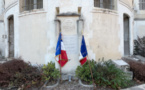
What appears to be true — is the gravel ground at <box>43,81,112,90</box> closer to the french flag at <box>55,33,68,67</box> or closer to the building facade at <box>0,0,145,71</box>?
the french flag at <box>55,33,68,67</box>

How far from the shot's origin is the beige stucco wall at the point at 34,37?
6457 millimetres

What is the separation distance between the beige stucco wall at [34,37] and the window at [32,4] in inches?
34.1

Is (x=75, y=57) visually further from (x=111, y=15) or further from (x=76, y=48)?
(x=111, y=15)

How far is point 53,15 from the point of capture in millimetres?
6180

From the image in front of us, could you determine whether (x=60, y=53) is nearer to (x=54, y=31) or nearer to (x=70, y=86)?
(x=54, y=31)

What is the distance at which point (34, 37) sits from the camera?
6.70 meters

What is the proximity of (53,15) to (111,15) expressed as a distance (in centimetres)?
Answer: 340

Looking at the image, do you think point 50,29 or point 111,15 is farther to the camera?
point 111,15

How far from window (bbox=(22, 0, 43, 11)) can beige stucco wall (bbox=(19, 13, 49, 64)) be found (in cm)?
87

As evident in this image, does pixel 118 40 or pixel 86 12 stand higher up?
pixel 86 12

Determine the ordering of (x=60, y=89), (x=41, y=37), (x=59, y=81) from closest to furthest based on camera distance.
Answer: (x=60, y=89)
(x=59, y=81)
(x=41, y=37)

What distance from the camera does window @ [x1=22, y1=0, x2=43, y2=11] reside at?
7.36 metres

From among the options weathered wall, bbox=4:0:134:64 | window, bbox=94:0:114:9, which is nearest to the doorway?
window, bbox=94:0:114:9

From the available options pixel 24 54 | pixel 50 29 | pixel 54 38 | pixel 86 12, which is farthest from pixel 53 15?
pixel 24 54
